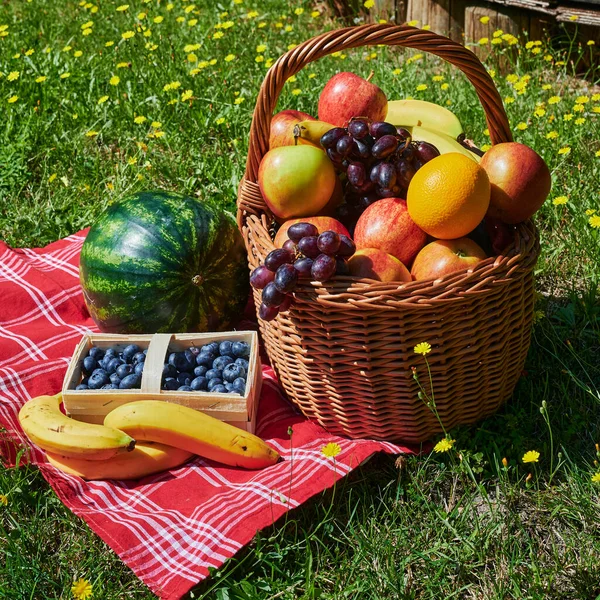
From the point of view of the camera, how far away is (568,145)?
12.9 ft

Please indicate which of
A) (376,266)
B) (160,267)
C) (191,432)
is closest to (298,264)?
(376,266)

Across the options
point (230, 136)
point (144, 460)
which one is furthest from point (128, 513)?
point (230, 136)

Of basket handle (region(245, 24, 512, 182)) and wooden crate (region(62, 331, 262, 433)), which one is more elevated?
basket handle (region(245, 24, 512, 182))

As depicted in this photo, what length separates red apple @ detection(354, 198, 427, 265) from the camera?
97.9 inches

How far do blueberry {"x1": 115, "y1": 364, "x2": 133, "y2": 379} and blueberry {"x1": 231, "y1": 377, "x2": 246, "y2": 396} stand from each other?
384 mm

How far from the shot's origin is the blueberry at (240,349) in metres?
2.76

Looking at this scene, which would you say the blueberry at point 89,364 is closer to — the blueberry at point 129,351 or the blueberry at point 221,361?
the blueberry at point 129,351

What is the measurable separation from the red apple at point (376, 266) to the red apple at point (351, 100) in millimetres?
674

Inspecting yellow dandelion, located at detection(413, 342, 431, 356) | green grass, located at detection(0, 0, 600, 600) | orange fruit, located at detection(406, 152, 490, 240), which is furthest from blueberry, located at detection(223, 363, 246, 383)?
orange fruit, located at detection(406, 152, 490, 240)

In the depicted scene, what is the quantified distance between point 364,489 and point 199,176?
2.33 metres

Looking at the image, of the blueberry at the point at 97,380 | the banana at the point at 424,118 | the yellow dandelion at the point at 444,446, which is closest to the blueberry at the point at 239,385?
the blueberry at the point at 97,380

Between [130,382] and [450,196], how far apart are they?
50.1 inches

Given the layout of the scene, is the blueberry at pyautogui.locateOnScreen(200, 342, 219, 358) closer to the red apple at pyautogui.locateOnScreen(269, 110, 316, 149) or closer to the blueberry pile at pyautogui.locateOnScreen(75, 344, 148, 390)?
the blueberry pile at pyautogui.locateOnScreen(75, 344, 148, 390)

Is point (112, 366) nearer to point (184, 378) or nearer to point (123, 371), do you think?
point (123, 371)
